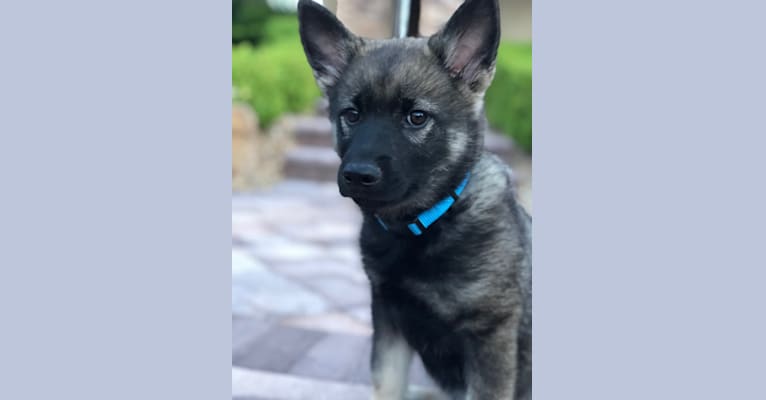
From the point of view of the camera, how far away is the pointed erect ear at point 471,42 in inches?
104

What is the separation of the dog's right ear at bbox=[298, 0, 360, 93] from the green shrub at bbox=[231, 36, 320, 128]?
19.2 feet

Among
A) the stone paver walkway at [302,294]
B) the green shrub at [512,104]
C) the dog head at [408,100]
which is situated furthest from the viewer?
the green shrub at [512,104]

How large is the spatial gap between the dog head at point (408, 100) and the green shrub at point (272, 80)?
595 cm

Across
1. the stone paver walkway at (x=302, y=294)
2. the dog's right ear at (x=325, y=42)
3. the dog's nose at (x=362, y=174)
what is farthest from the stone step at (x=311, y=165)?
the dog's nose at (x=362, y=174)

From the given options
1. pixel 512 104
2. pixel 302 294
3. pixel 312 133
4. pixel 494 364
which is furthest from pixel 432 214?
pixel 312 133

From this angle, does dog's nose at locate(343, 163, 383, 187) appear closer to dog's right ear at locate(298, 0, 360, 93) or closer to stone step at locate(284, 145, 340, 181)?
dog's right ear at locate(298, 0, 360, 93)

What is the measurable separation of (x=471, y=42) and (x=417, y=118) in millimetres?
366

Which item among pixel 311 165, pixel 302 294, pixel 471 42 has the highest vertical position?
pixel 471 42

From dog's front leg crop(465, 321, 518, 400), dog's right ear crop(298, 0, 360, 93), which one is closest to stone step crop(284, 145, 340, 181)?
dog's right ear crop(298, 0, 360, 93)

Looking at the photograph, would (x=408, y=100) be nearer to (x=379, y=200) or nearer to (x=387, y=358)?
(x=379, y=200)

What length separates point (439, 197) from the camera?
2.80 m

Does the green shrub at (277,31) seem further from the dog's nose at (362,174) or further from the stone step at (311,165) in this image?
the dog's nose at (362,174)

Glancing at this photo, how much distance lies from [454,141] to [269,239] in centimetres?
390

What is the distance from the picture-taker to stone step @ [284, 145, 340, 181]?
27.4 feet
